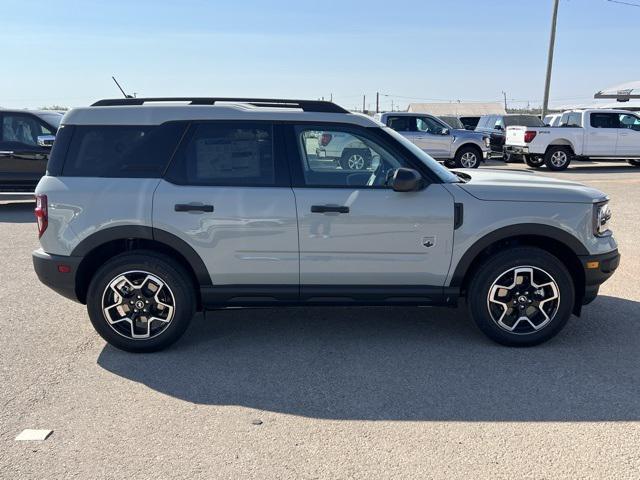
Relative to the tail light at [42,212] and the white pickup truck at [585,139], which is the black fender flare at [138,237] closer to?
the tail light at [42,212]

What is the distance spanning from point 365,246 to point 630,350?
2.21 metres

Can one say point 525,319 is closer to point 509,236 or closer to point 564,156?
point 509,236

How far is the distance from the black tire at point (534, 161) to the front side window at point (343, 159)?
16394mm

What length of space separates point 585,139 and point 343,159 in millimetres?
16805

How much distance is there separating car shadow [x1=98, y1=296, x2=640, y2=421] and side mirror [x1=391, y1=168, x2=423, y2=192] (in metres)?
1.27

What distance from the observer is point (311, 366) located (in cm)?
412

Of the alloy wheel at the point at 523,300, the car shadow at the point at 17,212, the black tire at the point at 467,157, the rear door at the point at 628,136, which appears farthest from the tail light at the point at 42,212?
the rear door at the point at 628,136

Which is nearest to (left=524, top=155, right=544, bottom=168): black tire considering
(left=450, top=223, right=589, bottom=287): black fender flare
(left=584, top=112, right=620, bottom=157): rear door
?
(left=584, top=112, right=620, bottom=157): rear door

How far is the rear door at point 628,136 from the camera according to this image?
1883 centimetres

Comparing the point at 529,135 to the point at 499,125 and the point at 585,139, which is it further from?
the point at 499,125

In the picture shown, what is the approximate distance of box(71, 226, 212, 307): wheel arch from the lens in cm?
423

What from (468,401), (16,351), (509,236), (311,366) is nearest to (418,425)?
(468,401)

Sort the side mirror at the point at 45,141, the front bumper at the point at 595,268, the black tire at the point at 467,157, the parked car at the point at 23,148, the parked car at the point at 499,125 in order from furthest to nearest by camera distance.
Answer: the parked car at the point at 499,125 → the black tire at the point at 467,157 → the parked car at the point at 23,148 → the side mirror at the point at 45,141 → the front bumper at the point at 595,268

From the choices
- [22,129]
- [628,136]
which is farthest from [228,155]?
[628,136]
